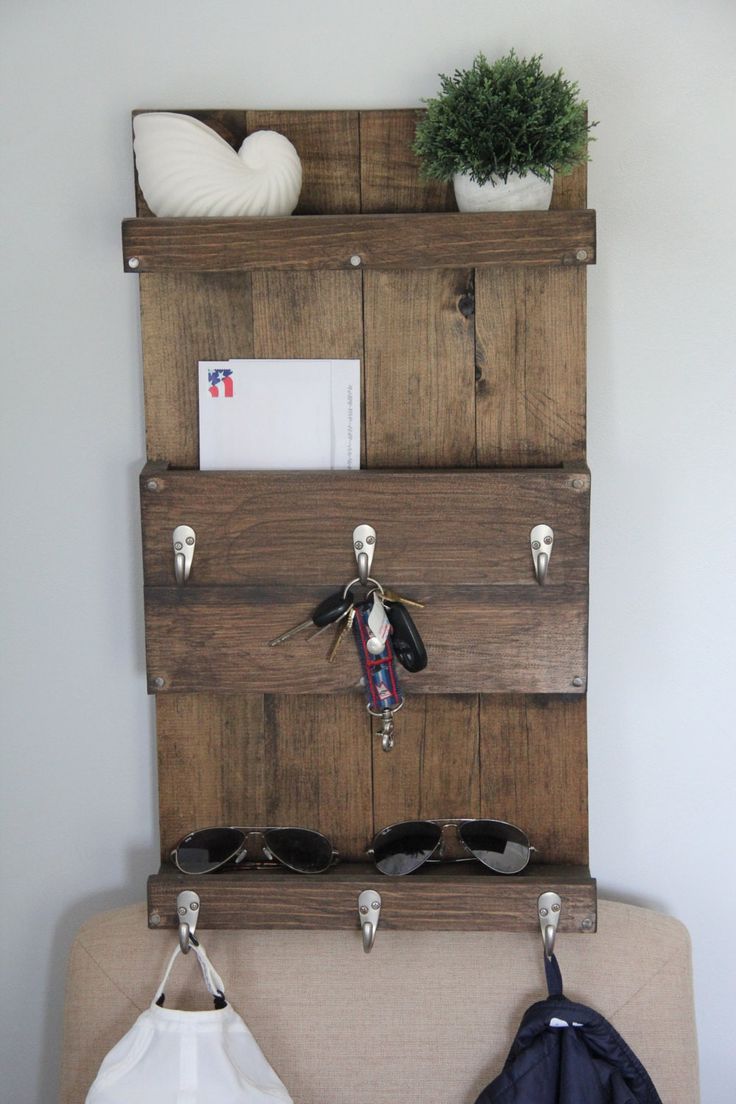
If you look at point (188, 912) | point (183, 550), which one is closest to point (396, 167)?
point (183, 550)

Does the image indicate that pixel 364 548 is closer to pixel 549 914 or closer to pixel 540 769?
pixel 540 769

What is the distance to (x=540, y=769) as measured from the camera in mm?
1345

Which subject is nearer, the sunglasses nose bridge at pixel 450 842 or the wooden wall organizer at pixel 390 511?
the wooden wall organizer at pixel 390 511

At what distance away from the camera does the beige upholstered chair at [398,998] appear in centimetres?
132

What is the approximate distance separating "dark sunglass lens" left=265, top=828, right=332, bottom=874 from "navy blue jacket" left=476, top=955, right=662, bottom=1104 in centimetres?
31

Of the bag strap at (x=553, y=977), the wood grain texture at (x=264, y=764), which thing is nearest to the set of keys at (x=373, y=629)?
the wood grain texture at (x=264, y=764)

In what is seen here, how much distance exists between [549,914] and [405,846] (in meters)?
0.19

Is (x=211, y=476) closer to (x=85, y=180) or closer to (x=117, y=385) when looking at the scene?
(x=117, y=385)

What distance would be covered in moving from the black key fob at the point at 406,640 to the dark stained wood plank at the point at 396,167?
0.49 m

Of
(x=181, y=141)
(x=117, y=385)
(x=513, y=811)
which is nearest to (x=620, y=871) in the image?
(x=513, y=811)

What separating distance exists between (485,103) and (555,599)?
0.56 meters

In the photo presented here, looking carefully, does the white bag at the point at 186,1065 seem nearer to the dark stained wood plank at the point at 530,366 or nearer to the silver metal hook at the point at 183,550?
the silver metal hook at the point at 183,550

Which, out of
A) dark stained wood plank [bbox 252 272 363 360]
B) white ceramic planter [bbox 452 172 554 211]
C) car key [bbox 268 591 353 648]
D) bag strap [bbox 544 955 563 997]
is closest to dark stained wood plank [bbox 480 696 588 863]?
bag strap [bbox 544 955 563 997]

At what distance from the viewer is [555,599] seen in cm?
125
